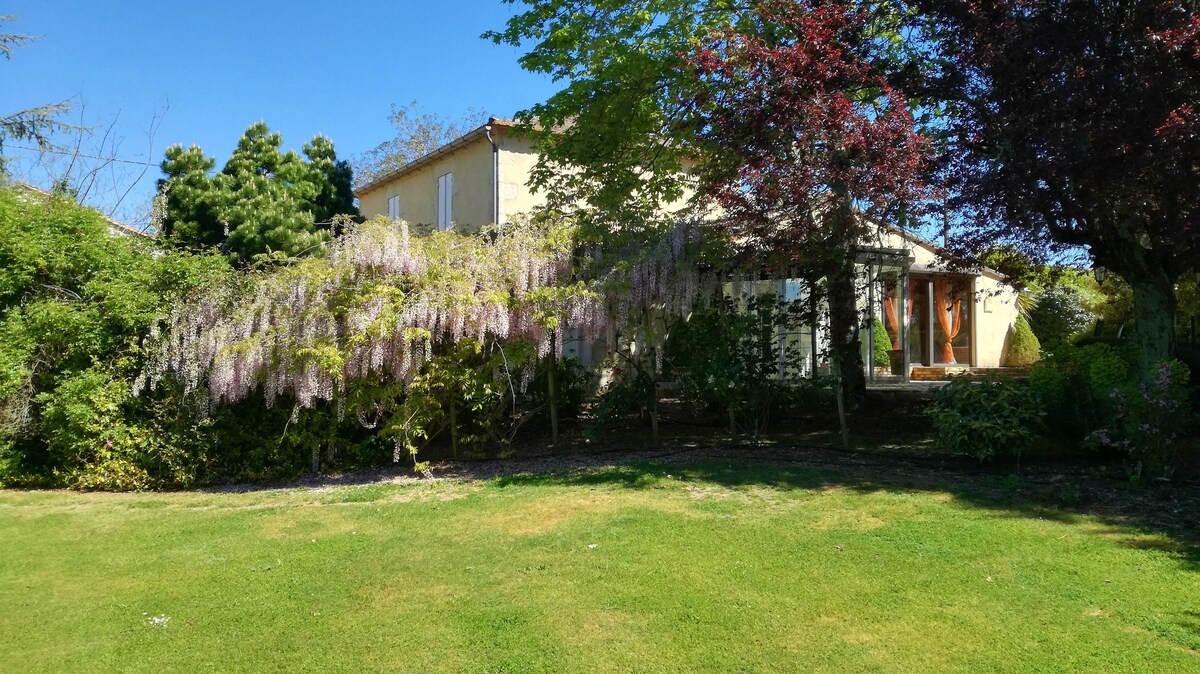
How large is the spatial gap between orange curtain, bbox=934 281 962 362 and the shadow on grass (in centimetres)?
1094

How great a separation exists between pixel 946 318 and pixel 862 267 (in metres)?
6.48

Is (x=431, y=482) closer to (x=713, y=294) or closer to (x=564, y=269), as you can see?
(x=564, y=269)

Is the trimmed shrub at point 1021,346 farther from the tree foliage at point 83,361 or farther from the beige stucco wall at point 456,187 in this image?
the tree foliage at point 83,361

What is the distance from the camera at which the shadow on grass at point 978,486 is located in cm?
666

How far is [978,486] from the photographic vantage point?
827cm

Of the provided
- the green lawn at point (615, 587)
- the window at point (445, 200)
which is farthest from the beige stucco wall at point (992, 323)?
the green lawn at point (615, 587)

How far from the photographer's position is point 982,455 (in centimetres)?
892

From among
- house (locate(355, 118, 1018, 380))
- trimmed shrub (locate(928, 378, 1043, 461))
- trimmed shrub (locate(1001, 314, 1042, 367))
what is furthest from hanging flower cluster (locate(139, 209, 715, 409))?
trimmed shrub (locate(1001, 314, 1042, 367))

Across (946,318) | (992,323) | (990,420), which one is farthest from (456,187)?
(992,323)

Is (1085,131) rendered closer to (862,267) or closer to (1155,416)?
(1155,416)

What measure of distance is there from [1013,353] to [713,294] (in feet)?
46.7

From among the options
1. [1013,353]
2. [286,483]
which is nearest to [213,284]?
[286,483]

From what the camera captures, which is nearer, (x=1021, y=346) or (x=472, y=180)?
(x=472, y=180)

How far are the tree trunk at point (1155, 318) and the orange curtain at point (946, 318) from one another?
10.1 m
